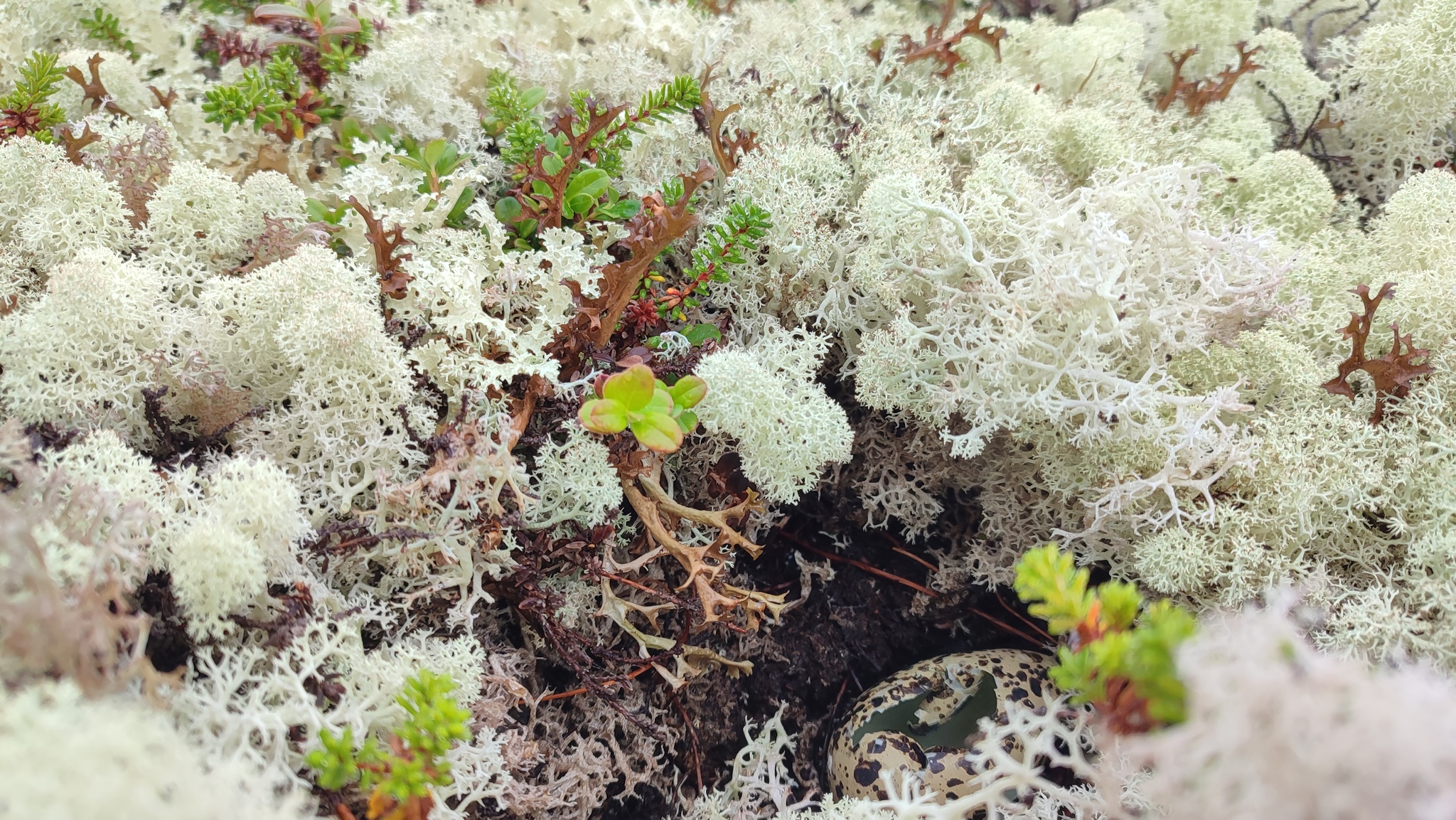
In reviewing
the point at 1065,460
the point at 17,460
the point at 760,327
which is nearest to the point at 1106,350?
the point at 1065,460

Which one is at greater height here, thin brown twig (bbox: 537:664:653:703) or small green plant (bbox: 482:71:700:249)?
small green plant (bbox: 482:71:700:249)

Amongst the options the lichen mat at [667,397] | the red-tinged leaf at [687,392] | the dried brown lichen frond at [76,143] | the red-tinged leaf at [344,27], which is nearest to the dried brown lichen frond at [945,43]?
the lichen mat at [667,397]

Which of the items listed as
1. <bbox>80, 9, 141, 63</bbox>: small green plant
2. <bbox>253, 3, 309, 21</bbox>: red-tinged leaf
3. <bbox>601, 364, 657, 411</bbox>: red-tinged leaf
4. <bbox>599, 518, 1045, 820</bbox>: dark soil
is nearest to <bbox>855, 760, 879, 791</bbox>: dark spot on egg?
<bbox>599, 518, 1045, 820</bbox>: dark soil

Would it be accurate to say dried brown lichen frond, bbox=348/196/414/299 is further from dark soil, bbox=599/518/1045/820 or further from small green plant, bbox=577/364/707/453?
dark soil, bbox=599/518/1045/820

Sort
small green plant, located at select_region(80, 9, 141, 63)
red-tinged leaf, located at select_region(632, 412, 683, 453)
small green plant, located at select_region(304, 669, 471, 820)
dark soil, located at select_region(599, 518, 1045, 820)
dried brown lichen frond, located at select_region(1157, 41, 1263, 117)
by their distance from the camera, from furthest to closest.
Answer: dried brown lichen frond, located at select_region(1157, 41, 1263, 117) < small green plant, located at select_region(80, 9, 141, 63) < dark soil, located at select_region(599, 518, 1045, 820) < red-tinged leaf, located at select_region(632, 412, 683, 453) < small green plant, located at select_region(304, 669, 471, 820)

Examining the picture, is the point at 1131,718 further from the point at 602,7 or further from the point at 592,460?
the point at 602,7

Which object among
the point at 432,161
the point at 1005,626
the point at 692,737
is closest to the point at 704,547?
the point at 692,737

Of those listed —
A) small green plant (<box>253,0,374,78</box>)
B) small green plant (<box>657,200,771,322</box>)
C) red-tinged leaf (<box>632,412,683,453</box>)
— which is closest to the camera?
A: red-tinged leaf (<box>632,412,683,453</box>)
